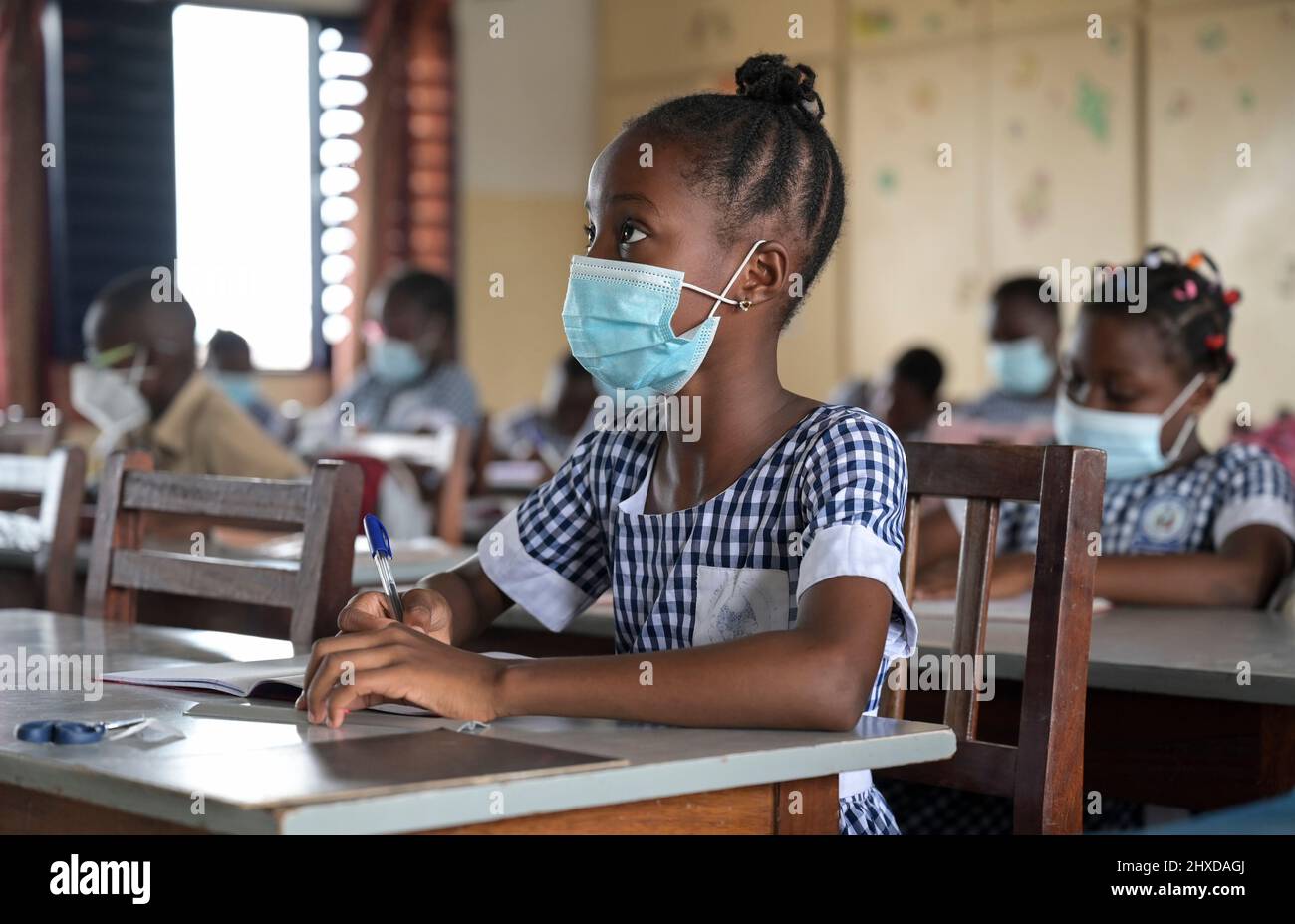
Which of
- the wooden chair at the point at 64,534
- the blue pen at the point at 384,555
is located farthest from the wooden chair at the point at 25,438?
the blue pen at the point at 384,555

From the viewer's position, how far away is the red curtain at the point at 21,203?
22.4 ft

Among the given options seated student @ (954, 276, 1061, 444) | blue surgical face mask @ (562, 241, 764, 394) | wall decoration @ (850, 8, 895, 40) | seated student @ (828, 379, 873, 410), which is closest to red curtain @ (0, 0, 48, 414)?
seated student @ (828, 379, 873, 410)

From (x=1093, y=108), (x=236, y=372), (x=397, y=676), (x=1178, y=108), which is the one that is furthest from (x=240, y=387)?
(x=397, y=676)

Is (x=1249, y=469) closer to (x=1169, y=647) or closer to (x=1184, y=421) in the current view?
(x=1184, y=421)

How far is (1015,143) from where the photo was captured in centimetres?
670

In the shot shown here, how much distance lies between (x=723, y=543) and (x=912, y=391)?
13.5 feet

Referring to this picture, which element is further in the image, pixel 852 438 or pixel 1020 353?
pixel 1020 353

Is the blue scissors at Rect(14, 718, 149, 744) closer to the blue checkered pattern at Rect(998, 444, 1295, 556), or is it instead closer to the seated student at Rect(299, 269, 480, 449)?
the blue checkered pattern at Rect(998, 444, 1295, 556)

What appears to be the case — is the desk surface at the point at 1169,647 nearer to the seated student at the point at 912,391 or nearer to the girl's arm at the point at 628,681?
the girl's arm at the point at 628,681

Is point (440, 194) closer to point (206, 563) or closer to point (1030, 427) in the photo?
point (1030, 427)

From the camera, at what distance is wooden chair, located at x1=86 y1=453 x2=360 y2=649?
1690mm

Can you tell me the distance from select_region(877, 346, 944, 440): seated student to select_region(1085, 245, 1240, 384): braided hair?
2641 mm

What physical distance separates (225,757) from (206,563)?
2.88 feet

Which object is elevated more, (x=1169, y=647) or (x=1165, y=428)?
(x=1165, y=428)
